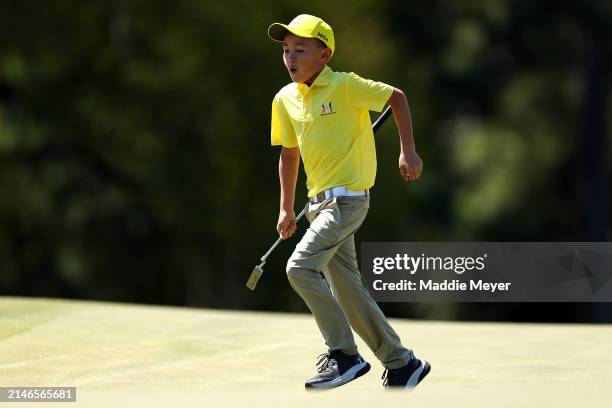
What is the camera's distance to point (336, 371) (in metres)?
7.16

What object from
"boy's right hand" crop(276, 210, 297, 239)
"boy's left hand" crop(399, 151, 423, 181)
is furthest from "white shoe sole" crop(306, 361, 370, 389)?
"boy's left hand" crop(399, 151, 423, 181)

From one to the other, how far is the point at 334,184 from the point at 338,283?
1.71ft

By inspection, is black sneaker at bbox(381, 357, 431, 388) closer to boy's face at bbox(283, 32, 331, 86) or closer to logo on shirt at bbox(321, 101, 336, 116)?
logo on shirt at bbox(321, 101, 336, 116)

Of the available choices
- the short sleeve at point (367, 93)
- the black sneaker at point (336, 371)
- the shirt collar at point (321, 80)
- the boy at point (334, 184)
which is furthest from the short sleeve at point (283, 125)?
the black sneaker at point (336, 371)

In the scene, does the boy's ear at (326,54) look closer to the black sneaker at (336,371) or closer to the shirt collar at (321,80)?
the shirt collar at (321,80)

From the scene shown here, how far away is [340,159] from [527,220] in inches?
912

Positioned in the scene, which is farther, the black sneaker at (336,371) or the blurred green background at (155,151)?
the blurred green background at (155,151)

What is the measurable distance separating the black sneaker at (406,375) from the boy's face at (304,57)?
5.07 feet

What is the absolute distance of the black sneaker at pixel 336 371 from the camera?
7.16 m

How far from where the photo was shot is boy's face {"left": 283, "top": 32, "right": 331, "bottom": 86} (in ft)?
23.5

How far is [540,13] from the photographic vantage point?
30.8 metres

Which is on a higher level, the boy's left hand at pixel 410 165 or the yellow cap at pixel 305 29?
the yellow cap at pixel 305 29

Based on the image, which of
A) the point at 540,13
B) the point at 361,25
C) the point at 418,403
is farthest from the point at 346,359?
the point at 540,13

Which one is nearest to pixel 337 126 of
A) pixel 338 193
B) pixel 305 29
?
pixel 338 193
